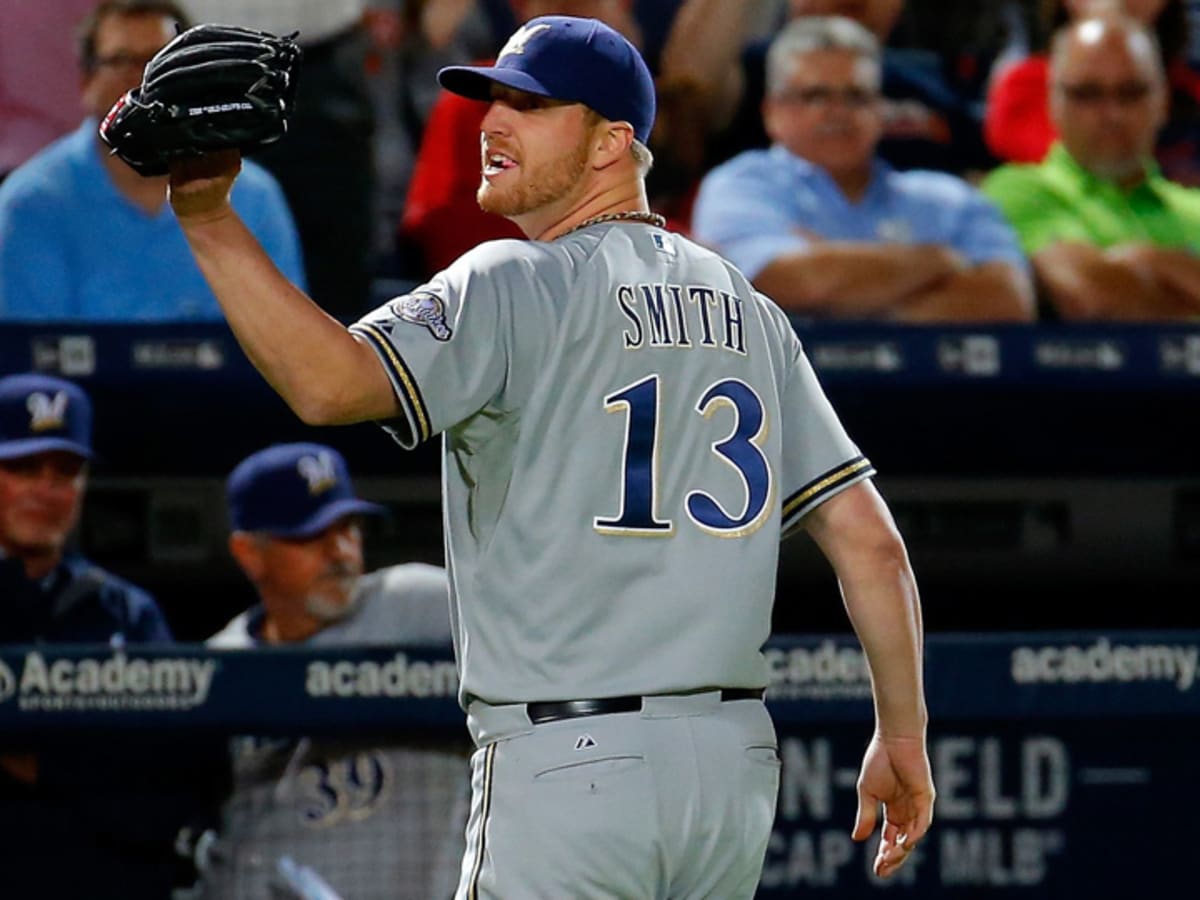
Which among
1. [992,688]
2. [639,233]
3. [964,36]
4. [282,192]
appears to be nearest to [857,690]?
[992,688]

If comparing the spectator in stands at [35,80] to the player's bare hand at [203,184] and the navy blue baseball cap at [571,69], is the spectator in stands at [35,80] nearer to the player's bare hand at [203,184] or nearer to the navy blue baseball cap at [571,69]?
the navy blue baseball cap at [571,69]

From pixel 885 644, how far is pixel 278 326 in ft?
2.78

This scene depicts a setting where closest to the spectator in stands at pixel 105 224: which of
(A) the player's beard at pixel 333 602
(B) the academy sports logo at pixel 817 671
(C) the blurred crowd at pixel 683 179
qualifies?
(C) the blurred crowd at pixel 683 179

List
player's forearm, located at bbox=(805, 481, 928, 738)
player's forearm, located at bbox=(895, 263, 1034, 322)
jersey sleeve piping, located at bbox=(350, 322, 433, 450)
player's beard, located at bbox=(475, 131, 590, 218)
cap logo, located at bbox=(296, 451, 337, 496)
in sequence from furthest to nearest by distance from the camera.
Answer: player's forearm, located at bbox=(895, 263, 1034, 322) → cap logo, located at bbox=(296, 451, 337, 496) → player's forearm, located at bbox=(805, 481, 928, 738) → player's beard, located at bbox=(475, 131, 590, 218) → jersey sleeve piping, located at bbox=(350, 322, 433, 450)

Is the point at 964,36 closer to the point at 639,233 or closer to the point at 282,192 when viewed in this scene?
the point at 282,192

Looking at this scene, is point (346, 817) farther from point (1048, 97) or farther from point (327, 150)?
point (1048, 97)

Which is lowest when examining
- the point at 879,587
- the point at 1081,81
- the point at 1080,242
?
the point at 879,587

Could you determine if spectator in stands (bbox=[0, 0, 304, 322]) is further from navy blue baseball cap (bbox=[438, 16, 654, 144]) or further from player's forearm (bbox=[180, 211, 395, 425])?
player's forearm (bbox=[180, 211, 395, 425])

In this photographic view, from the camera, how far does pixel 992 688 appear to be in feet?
13.5

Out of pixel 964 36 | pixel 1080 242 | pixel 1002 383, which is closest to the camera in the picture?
pixel 1002 383

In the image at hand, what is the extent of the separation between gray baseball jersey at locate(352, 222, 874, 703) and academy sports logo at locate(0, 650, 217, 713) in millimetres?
1506

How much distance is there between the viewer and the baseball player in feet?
8.04

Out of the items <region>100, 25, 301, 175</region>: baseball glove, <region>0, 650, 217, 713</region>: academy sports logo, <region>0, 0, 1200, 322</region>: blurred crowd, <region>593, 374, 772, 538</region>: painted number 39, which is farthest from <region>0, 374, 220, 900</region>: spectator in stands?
<region>100, 25, 301, 175</region>: baseball glove

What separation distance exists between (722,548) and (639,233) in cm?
38
